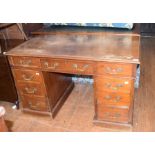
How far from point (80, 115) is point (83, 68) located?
0.68m

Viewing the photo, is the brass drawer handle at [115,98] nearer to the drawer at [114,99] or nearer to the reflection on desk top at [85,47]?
the drawer at [114,99]

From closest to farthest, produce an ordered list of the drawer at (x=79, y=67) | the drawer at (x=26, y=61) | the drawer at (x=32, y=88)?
the drawer at (x=79, y=67)
the drawer at (x=26, y=61)
the drawer at (x=32, y=88)

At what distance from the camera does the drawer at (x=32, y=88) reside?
195cm

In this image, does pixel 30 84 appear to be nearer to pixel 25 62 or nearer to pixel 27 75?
pixel 27 75

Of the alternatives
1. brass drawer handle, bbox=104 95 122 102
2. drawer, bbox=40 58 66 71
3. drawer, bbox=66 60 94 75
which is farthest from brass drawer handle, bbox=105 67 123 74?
drawer, bbox=40 58 66 71

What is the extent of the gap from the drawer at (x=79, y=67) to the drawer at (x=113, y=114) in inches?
15.0

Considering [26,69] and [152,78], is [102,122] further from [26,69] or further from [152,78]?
[152,78]

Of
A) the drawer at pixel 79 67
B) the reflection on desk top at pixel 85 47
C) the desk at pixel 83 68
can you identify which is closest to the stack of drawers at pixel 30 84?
the desk at pixel 83 68

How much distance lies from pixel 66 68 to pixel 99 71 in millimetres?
287

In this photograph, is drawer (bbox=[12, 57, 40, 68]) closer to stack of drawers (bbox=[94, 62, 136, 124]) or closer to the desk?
the desk

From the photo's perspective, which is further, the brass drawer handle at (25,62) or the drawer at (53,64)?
the brass drawer handle at (25,62)

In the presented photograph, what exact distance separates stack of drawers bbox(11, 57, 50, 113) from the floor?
5.7 inches

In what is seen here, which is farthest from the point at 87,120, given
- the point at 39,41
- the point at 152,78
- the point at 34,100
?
the point at 152,78

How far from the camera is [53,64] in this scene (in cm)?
174
